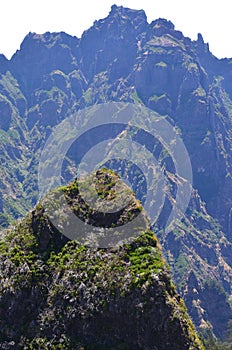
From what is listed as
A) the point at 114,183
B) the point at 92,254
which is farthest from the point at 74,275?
the point at 114,183

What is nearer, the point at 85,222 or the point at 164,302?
the point at 164,302

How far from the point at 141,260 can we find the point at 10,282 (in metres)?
8.15

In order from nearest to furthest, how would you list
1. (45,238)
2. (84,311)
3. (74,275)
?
1. (84,311)
2. (74,275)
3. (45,238)

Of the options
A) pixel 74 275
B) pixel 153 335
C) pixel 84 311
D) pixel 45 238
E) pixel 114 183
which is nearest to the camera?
pixel 153 335

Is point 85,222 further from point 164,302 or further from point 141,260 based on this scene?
point 164,302

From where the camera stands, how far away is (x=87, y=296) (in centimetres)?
2650

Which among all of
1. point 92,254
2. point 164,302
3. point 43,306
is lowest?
point 43,306

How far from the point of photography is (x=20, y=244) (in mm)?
30844

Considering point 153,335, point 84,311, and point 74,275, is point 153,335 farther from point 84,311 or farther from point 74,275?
point 74,275

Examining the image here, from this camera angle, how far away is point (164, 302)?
24.5 metres

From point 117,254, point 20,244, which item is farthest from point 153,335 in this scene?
point 20,244

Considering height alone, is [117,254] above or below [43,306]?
above

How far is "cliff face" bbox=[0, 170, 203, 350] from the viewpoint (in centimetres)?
2427

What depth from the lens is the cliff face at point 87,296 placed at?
24.3 metres
